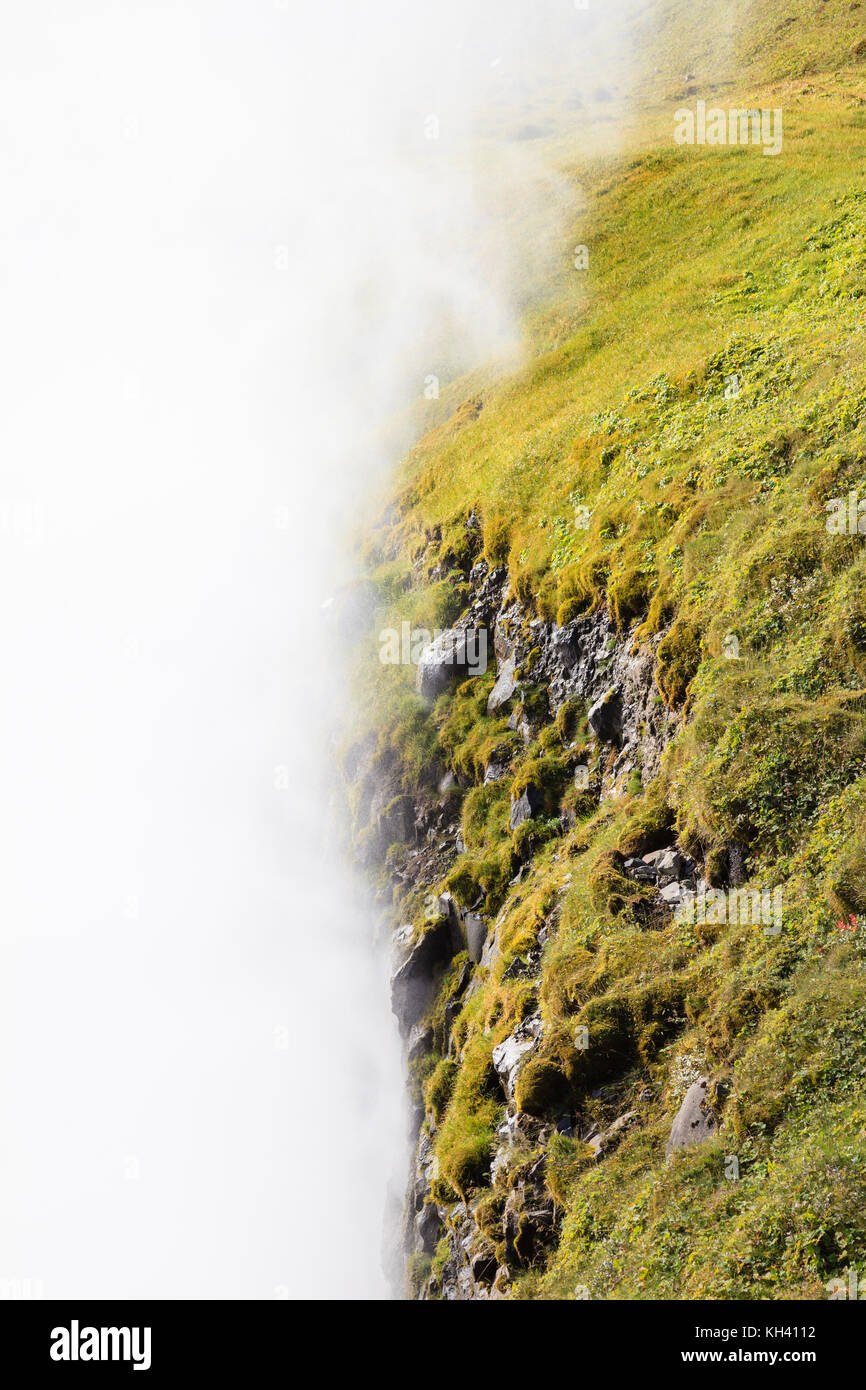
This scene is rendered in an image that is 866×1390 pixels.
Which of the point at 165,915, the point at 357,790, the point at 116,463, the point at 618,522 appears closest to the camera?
the point at 618,522

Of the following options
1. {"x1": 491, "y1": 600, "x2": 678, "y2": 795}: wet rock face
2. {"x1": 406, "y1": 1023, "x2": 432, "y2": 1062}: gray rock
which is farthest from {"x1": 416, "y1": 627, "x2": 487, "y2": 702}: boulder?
{"x1": 406, "y1": 1023, "x2": 432, "y2": 1062}: gray rock

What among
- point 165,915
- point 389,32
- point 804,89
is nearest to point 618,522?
point 165,915

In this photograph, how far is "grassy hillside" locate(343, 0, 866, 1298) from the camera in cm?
1093

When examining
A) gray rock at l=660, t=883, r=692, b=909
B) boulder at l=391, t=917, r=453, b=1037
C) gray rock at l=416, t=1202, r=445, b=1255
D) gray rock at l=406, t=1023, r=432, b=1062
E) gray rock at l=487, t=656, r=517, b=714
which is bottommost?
gray rock at l=416, t=1202, r=445, b=1255

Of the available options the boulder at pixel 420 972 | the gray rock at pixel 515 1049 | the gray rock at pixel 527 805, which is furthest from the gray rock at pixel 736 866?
→ the boulder at pixel 420 972

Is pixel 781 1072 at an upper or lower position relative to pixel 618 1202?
upper

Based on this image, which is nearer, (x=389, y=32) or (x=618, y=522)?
(x=618, y=522)

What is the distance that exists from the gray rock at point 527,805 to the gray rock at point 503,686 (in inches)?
160

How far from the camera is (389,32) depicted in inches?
5187

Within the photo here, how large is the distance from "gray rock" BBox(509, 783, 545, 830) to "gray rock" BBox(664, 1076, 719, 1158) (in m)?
9.50

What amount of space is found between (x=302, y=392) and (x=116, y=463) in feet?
127

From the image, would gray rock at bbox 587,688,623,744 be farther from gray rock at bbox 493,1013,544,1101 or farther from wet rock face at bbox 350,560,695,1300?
gray rock at bbox 493,1013,544,1101

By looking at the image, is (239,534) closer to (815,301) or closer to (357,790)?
(357,790)

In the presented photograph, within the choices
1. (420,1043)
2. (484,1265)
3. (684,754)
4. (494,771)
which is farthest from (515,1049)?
(494,771)
